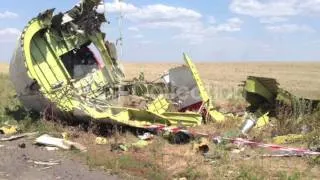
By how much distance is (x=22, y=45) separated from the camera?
533 inches

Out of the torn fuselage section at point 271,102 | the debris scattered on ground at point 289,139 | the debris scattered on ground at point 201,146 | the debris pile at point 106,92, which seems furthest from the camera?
the torn fuselage section at point 271,102

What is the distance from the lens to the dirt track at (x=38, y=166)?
352 inches

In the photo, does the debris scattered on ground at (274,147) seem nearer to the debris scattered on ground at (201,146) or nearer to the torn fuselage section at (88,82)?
the debris scattered on ground at (201,146)

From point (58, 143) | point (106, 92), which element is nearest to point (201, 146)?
point (58, 143)

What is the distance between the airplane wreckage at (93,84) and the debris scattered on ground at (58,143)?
A: 1.12m

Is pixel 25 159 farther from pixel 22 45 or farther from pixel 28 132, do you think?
pixel 22 45

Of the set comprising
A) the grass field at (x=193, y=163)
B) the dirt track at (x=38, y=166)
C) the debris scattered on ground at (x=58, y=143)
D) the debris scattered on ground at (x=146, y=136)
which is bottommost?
the dirt track at (x=38, y=166)

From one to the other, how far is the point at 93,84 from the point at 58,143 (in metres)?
3.78

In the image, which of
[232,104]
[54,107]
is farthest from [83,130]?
[232,104]

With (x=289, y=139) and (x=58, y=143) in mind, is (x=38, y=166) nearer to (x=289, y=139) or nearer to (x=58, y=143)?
(x=58, y=143)

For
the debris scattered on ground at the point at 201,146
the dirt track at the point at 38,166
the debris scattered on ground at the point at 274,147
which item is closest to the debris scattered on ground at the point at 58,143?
the dirt track at the point at 38,166

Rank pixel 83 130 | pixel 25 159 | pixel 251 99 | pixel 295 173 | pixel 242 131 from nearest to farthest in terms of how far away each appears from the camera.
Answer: pixel 295 173, pixel 25 159, pixel 242 131, pixel 83 130, pixel 251 99

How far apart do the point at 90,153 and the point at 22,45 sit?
4241mm

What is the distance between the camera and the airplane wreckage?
42.0 ft
